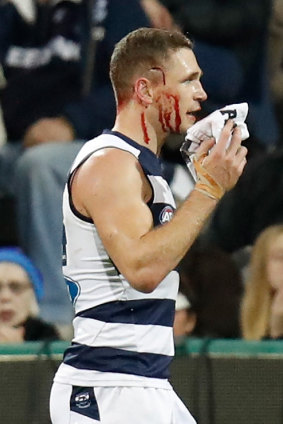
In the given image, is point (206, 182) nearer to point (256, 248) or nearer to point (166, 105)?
Result: point (166, 105)

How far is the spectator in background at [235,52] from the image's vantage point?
687cm

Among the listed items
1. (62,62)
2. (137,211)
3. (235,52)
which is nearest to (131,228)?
(137,211)

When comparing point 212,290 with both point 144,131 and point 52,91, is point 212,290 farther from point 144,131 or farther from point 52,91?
point 144,131

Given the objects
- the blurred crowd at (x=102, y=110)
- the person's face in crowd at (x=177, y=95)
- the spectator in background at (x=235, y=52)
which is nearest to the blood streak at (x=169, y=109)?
the person's face in crowd at (x=177, y=95)

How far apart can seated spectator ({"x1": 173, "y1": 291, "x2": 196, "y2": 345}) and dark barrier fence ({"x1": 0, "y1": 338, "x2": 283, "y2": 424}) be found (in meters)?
0.95

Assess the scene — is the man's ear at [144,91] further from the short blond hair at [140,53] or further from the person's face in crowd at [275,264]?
the person's face in crowd at [275,264]

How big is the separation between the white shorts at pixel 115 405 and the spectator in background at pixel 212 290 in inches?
80.5

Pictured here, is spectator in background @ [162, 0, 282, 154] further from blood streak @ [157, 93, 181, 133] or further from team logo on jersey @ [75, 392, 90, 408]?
team logo on jersey @ [75, 392, 90, 408]

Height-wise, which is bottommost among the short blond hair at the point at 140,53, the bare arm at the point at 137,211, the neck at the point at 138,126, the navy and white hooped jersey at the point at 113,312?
the navy and white hooped jersey at the point at 113,312

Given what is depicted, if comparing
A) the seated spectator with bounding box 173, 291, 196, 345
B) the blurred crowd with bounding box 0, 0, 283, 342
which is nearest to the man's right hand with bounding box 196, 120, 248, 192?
the seated spectator with bounding box 173, 291, 196, 345

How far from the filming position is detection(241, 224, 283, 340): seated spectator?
17.0ft

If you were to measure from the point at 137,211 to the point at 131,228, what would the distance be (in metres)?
0.06

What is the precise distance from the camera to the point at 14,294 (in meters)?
5.57

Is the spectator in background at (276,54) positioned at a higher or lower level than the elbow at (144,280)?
lower
